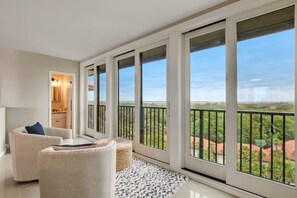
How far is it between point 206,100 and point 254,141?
835 millimetres

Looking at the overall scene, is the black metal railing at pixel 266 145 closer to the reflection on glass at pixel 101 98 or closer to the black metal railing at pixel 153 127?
the black metal railing at pixel 153 127

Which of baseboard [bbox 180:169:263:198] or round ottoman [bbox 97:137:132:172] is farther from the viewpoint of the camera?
round ottoman [bbox 97:137:132:172]

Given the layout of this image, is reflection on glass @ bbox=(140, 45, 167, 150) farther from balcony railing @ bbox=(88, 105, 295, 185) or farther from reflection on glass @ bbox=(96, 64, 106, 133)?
reflection on glass @ bbox=(96, 64, 106, 133)

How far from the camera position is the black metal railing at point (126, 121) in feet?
13.3

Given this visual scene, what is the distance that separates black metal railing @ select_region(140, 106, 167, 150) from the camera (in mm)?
3383

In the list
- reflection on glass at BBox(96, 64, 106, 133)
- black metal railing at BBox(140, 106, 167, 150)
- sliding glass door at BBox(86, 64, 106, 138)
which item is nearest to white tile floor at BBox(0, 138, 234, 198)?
black metal railing at BBox(140, 106, 167, 150)

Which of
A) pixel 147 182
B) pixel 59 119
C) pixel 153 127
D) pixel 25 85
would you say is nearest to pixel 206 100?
pixel 153 127

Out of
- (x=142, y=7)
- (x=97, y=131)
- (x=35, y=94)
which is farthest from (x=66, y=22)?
(x=97, y=131)

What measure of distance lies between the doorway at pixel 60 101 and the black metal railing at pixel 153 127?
3.23 metres

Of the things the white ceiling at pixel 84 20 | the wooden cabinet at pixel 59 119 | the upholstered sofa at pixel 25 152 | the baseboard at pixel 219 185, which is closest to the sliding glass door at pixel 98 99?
the white ceiling at pixel 84 20

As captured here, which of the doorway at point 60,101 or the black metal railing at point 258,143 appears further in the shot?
the doorway at point 60,101

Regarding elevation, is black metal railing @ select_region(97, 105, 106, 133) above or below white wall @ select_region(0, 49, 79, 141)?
below

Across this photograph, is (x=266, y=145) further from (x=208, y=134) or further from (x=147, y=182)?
(x=147, y=182)

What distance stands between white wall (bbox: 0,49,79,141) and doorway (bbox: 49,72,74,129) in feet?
3.16
